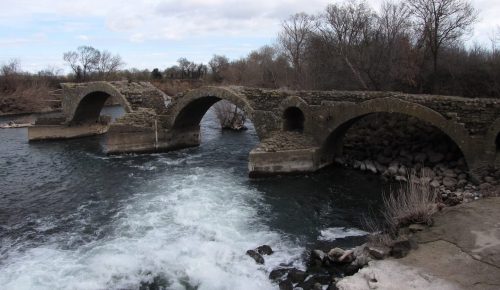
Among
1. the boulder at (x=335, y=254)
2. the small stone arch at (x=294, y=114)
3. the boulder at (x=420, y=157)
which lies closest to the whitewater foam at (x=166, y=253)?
the boulder at (x=335, y=254)

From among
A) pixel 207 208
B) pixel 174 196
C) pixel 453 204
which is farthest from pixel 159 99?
pixel 453 204

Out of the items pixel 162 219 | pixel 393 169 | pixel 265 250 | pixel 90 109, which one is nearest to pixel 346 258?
pixel 265 250

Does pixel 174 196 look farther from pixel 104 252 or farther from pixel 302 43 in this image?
pixel 302 43

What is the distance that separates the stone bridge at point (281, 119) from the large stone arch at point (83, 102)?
0.28 feet

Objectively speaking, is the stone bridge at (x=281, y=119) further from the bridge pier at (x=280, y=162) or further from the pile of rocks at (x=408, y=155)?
the pile of rocks at (x=408, y=155)

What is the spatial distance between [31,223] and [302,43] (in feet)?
126

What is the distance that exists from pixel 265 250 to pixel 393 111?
1095 cm

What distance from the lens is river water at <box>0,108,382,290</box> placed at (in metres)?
13.2

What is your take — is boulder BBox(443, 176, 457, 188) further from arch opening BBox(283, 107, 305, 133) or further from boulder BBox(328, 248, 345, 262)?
boulder BBox(328, 248, 345, 262)

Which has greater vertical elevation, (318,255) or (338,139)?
(338,139)

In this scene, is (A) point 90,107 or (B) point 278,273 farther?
(A) point 90,107

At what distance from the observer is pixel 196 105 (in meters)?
30.5

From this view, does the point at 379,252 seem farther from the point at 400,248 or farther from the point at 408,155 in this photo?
the point at 408,155

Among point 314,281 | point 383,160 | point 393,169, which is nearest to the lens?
point 314,281
